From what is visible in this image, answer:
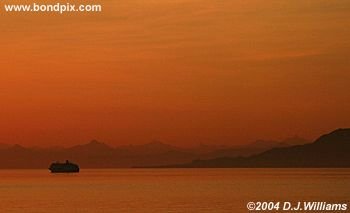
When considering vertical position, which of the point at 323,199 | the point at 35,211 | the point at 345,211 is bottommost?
the point at 345,211

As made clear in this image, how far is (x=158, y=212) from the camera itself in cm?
8475

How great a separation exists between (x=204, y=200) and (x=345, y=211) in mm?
20999

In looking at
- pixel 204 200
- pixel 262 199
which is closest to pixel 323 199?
pixel 262 199

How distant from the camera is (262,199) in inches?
4269

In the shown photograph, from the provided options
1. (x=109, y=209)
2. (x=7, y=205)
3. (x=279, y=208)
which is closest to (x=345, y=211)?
(x=279, y=208)

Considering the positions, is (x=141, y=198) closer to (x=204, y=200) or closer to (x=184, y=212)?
(x=204, y=200)

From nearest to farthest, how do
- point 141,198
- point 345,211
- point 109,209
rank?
point 345,211
point 109,209
point 141,198

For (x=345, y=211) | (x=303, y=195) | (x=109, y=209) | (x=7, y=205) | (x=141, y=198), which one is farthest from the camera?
(x=303, y=195)

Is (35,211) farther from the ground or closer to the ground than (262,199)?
closer to the ground

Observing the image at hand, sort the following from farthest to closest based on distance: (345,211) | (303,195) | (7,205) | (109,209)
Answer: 1. (303,195)
2. (7,205)
3. (109,209)
4. (345,211)

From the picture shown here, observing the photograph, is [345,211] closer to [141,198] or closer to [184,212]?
[184,212]

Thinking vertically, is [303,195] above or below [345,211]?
above

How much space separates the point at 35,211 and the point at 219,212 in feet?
54.6

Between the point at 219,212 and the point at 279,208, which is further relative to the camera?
the point at 279,208
